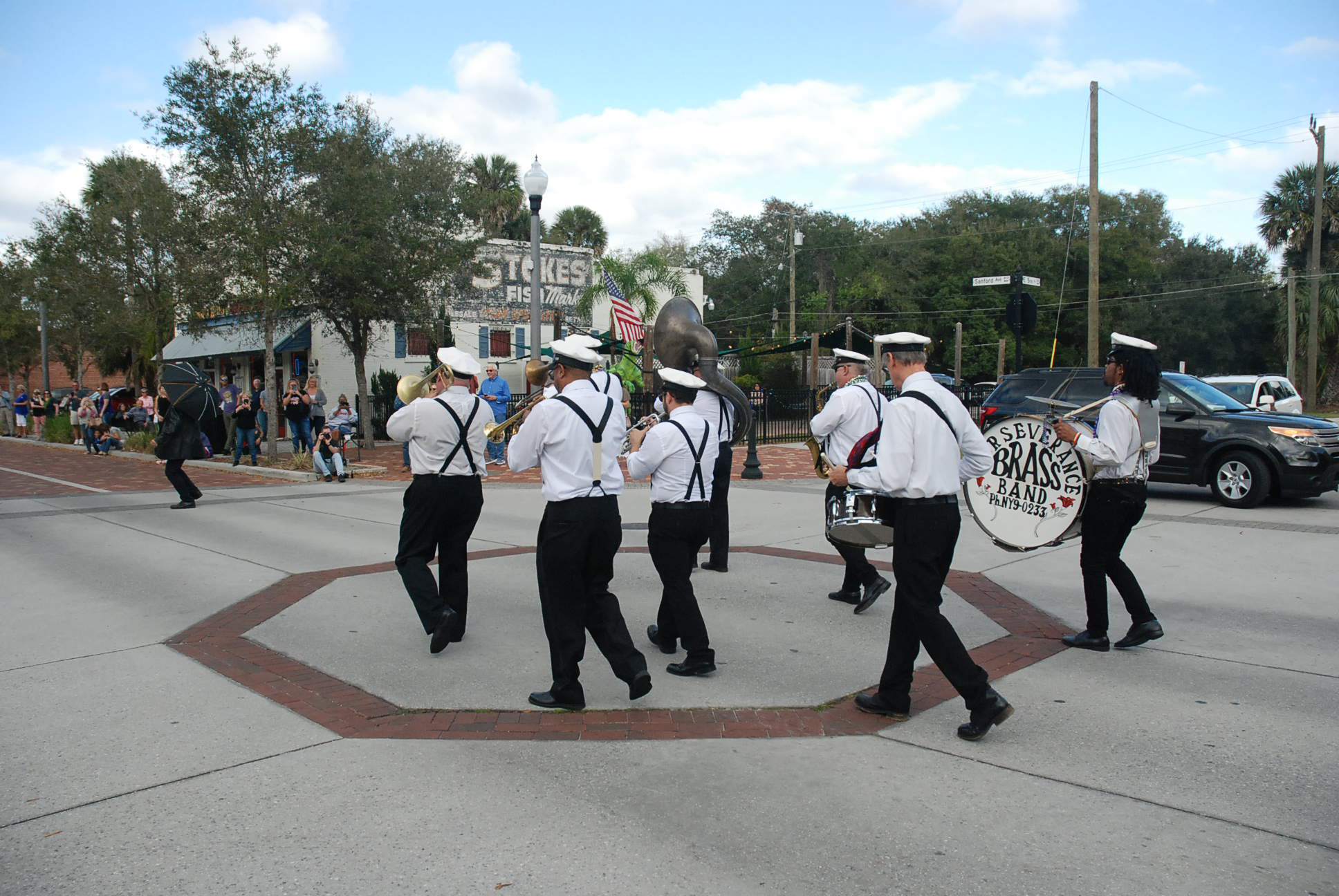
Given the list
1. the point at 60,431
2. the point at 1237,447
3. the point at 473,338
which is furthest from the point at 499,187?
the point at 1237,447

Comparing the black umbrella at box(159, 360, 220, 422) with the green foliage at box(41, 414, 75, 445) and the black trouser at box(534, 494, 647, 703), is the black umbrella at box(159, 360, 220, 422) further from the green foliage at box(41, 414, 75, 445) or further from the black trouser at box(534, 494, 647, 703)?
the green foliage at box(41, 414, 75, 445)

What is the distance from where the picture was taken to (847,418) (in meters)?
6.75

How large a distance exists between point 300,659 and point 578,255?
106 feet

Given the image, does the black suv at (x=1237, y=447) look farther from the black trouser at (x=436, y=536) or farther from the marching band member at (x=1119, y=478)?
the black trouser at (x=436, y=536)

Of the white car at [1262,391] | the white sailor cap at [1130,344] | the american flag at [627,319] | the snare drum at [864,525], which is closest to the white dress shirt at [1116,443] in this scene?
the white sailor cap at [1130,344]

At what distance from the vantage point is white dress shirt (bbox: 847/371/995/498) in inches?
172

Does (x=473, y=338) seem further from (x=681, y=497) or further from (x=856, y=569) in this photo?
(x=681, y=497)

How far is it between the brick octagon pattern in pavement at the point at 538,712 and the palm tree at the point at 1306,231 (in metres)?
42.0

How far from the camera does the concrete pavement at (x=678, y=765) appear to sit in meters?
3.29

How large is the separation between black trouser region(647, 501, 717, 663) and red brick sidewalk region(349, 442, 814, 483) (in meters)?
8.75

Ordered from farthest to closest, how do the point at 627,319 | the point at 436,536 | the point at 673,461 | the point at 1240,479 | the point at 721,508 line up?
the point at 627,319
the point at 1240,479
the point at 721,508
the point at 436,536
the point at 673,461

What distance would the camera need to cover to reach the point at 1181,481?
486 inches

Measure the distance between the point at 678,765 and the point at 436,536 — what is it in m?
2.56

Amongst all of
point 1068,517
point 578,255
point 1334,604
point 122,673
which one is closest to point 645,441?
point 1068,517
